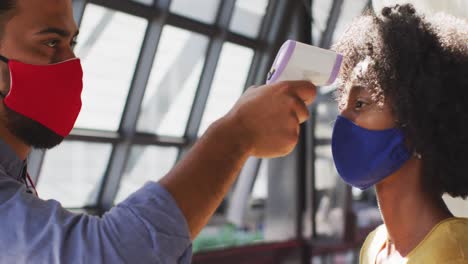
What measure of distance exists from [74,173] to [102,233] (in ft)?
17.7

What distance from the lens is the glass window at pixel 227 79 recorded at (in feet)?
21.9

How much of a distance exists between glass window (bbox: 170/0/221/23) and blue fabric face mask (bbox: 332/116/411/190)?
444cm

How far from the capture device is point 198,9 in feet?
20.0

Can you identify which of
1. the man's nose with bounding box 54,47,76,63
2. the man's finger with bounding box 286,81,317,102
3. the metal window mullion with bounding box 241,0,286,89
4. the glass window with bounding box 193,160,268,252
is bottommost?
the glass window with bounding box 193,160,268,252

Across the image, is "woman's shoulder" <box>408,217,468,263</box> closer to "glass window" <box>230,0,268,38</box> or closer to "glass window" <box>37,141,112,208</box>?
"glass window" <box>37,141,112,208</box>

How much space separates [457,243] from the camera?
1322 millimetres

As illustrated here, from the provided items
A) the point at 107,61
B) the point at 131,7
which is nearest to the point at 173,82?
the point at 107,61

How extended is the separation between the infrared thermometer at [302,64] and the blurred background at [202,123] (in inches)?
164

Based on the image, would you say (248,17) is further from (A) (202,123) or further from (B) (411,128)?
(B) (411,128)

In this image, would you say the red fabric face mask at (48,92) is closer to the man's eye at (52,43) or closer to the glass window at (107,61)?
the man's eye at (52,43)

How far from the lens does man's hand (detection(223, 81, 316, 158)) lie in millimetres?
679

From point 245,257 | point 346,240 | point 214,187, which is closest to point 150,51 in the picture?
point 245,257

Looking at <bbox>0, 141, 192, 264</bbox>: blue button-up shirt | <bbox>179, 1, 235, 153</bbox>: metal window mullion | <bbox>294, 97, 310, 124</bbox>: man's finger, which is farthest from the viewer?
<bbox>179, 1, 235, 153</bbox>: metal window mullion

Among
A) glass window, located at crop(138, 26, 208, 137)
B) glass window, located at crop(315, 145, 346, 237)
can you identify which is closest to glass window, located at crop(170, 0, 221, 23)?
glass window, located at crop(138, 26, 208, 137)
